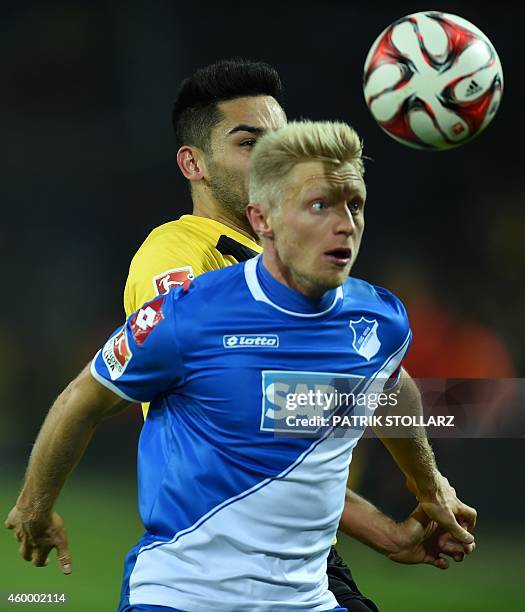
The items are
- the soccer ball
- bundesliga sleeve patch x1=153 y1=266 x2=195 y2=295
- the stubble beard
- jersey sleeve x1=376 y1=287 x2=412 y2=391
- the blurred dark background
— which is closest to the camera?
jersey sleeve x1=376 y1=287 x2=412 y2=391

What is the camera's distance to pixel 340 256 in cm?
290

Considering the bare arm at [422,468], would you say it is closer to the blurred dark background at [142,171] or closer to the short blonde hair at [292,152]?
the short blonde hair at [292,152]

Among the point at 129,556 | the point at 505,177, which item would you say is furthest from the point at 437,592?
the point at 129,556

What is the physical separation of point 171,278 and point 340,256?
669 millimetres

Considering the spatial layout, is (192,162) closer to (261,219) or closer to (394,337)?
(261,219)

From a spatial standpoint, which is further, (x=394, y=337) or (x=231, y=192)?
(x=231, y=192)

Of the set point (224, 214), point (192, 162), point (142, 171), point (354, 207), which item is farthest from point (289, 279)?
point (142, 171)

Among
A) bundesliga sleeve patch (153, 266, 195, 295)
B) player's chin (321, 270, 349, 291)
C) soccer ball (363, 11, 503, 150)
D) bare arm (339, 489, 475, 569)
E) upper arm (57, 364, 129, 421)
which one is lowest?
bare arm (339, 489, 475, 569)

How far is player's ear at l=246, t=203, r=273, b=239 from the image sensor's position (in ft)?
9.80

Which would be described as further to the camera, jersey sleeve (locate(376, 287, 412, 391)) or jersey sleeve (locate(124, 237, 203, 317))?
jersey sleeve (locate(124, 237, 203, 317))

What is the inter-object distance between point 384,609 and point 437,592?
471 mm

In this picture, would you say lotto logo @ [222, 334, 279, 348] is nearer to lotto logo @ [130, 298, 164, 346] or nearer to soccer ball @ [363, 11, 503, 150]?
lotto logo @ [130, 298, 164, 346]

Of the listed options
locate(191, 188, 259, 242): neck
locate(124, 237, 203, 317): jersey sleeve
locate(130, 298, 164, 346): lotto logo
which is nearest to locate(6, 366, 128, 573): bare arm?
locate(130, 298, 164, 346): lotto logo

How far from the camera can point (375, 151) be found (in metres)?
9.17
